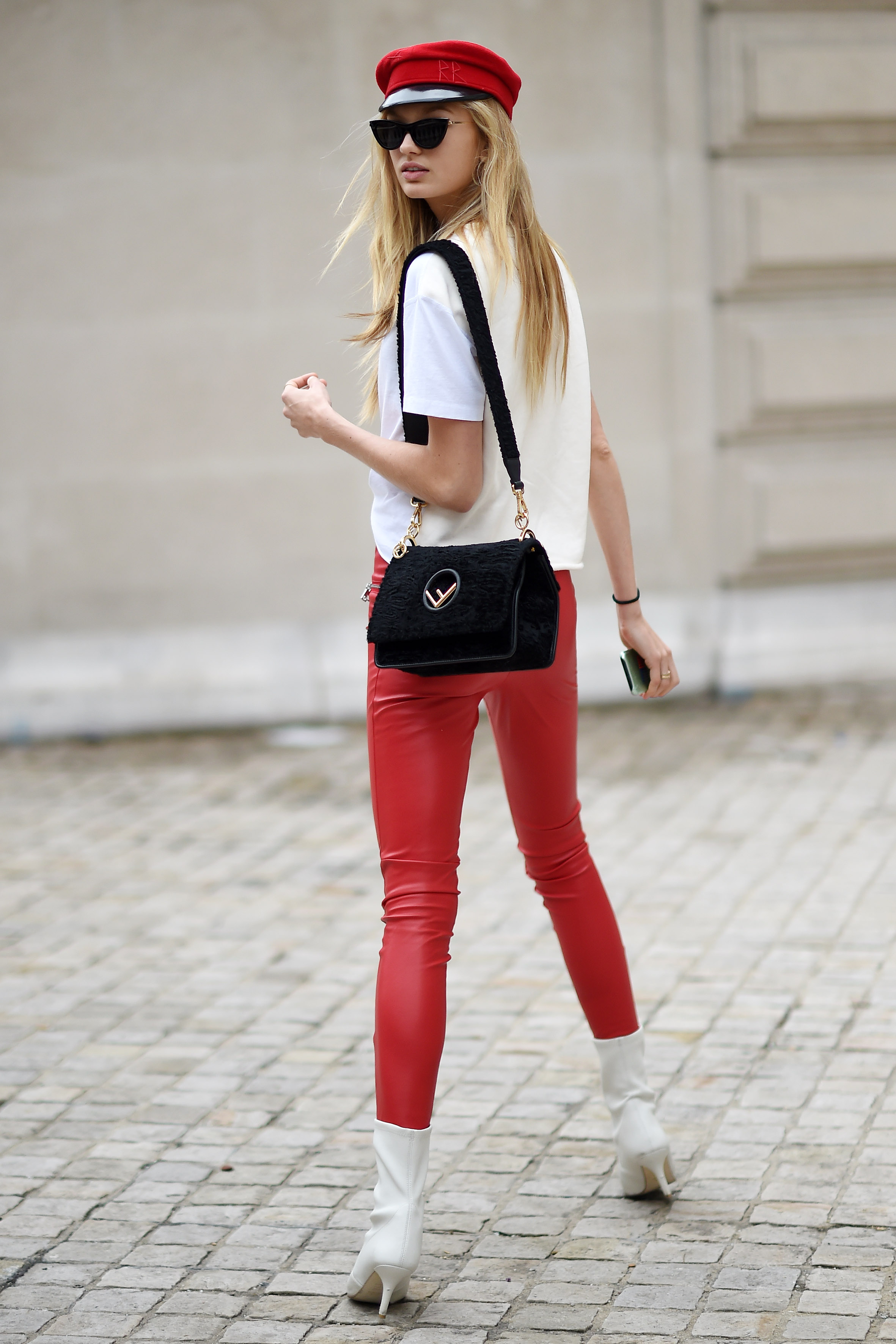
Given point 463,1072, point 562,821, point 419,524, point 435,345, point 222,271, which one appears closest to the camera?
point 435,345

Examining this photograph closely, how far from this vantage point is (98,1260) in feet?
9.37

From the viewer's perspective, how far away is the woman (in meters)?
2.54

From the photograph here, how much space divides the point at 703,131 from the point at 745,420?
131cm

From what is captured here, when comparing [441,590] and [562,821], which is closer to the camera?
[441,590]

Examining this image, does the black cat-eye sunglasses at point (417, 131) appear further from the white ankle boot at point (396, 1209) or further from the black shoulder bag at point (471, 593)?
the white ankle boot at point (396, 1209)

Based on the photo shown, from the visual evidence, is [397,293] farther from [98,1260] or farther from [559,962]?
[559,962]

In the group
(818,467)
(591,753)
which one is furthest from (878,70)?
(591,753)

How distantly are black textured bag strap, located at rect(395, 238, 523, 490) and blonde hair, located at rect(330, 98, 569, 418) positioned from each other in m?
0.06

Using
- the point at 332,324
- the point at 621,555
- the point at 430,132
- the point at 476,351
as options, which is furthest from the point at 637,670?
the point at 332,324

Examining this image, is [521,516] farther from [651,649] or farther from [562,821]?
[562,821]

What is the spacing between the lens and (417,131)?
257cm

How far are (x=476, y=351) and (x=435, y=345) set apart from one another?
0.07 metres

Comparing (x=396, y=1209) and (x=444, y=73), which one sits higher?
(x=444, y=73)

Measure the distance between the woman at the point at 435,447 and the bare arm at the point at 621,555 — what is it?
0.49 ft
